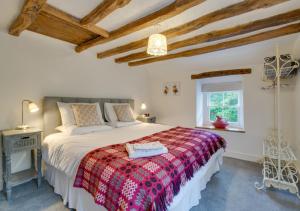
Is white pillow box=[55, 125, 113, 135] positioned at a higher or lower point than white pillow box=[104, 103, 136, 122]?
lower

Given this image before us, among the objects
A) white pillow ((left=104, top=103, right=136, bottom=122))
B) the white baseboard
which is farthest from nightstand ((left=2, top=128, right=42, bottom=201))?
the white baseboard

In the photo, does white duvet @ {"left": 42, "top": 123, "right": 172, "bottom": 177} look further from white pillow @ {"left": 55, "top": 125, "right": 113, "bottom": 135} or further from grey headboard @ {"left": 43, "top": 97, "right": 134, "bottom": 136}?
grey headboard @ {"left": 43, "top": 97, "right": 134, "bottom": 136}

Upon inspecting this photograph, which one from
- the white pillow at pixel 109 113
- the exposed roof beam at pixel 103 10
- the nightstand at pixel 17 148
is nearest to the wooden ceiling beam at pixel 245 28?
the exposed roof beam at pixel 103 10

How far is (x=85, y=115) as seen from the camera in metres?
2.62

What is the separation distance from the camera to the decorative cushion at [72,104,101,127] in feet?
8.34

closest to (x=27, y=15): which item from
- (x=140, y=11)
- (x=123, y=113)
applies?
(x=140, y=11)

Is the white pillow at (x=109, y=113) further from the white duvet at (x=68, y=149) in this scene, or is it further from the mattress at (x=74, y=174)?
the mattress at (x=74, y=174)

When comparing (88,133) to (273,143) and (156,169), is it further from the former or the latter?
(273,143)

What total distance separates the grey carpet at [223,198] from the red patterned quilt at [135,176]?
1.83 feet

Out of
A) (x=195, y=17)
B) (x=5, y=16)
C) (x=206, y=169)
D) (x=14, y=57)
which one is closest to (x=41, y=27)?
(x=5, y=16)

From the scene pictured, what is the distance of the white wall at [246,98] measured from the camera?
2.87 meters

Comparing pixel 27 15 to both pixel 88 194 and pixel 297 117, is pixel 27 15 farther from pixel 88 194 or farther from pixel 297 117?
pixel 297 117

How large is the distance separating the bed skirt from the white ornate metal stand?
829 mm

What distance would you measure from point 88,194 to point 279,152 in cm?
235
